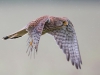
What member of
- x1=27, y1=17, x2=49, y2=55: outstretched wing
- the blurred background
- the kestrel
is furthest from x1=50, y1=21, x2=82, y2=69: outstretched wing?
the blurred background

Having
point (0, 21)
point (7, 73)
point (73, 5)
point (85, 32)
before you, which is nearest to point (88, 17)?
point (73, 5)

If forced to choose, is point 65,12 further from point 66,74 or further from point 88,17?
point 66,74

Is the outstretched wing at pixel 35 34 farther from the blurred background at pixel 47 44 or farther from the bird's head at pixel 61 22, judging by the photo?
the blurred background at pixel 47 44

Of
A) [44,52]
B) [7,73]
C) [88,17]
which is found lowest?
[7,73]

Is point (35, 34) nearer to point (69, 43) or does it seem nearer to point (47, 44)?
point (69, 43)

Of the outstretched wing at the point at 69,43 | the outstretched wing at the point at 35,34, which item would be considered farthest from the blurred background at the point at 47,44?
the outstretched wing at the point at 35,34
